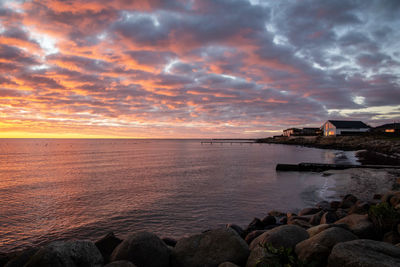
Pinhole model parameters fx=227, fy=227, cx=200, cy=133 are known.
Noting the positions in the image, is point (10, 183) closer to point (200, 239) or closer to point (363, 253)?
point (200, 239)

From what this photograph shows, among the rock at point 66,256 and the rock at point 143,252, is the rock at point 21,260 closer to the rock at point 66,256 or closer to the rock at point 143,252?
the rock at point 66,256

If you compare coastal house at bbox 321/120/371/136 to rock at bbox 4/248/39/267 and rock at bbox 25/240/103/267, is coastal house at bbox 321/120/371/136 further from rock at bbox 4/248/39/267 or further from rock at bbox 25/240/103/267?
rock at bbox 4/248/39/267

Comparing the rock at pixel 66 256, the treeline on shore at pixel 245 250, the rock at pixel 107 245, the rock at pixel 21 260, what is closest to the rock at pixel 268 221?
the treeline on shore at pixel 245 250

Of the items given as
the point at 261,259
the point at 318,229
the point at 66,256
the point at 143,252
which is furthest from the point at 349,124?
the point at 66,256

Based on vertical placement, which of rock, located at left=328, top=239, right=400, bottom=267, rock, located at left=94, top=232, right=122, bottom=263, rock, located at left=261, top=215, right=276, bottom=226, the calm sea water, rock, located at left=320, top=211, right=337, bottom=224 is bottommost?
the calm sea water

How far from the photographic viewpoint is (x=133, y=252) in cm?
589

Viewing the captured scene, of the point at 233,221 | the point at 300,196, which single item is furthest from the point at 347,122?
the point at 233,221

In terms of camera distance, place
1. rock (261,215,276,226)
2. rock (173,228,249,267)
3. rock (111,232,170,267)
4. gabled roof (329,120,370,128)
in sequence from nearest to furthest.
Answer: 1. rock (111,232,170,267)
2. rock (173,228,249,267)
3. rock (261,215,276,226)
4. gabled roof (329,120,370,128)

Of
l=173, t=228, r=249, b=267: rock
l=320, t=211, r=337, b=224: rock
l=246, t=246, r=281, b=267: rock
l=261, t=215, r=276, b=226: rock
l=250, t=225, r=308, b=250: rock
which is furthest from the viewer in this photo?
l=261, t=215, r=276, b=226: rock

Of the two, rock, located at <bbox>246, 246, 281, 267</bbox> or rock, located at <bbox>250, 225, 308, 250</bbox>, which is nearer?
rock, located at <bbox>246, 246, 281, 267</bbox>

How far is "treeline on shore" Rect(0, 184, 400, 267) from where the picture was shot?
4492mm

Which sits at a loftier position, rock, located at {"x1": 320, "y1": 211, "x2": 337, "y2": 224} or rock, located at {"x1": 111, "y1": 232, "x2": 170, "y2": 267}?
rock, located at {"x1": 111, "y1": 232, "x2": 170, "y2": 267}

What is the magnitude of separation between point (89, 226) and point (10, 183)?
61.2ft

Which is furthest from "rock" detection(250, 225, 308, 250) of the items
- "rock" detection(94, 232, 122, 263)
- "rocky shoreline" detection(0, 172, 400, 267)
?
"rock" detection(94, 232, 122, 263)
